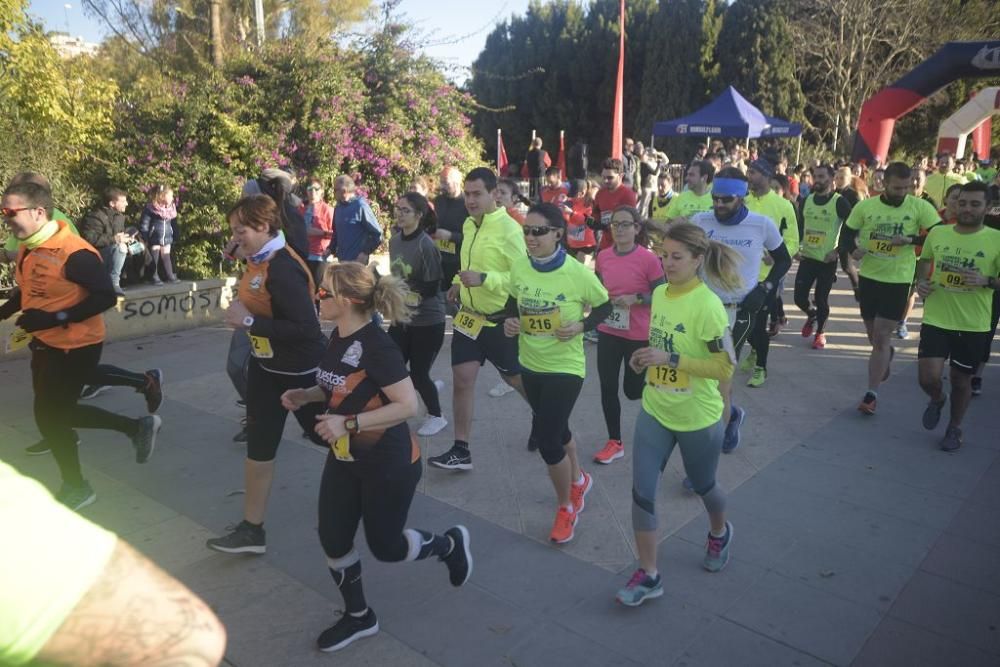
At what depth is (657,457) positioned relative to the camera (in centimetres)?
350

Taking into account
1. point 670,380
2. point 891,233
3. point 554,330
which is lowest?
point 670,380

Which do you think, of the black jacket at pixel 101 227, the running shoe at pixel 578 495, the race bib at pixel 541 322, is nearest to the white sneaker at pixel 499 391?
the running shoe at pixel 578 495

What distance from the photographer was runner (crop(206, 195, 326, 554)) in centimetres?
367

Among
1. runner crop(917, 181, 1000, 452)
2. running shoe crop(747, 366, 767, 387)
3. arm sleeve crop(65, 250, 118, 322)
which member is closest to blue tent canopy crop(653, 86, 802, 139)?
running shoe crop(747, 366, 767, 387)

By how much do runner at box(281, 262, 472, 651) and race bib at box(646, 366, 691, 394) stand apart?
1182 millimetres

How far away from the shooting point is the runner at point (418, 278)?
5176 mm

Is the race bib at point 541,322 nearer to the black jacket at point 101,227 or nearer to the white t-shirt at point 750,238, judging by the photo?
the white t-shirt at point 750,238

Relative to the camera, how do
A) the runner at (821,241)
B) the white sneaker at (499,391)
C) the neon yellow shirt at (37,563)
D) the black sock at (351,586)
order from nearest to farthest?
1. the neon yellow shirt at (37,563)
2. the black sock at (351,586)
3. the white sneaker at (499,391)
4. the runner at (821,241)

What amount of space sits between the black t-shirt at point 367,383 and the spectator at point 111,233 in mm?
6525

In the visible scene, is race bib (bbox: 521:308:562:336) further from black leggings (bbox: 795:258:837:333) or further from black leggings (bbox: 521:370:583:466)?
black leggings (bbox: 795:258:837:333)

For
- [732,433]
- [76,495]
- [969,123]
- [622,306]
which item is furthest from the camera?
[969,123]

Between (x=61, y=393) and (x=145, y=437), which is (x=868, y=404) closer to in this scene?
(x=145, y=437)

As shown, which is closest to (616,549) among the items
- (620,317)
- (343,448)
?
(620,317)

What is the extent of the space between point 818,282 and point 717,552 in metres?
5.05
